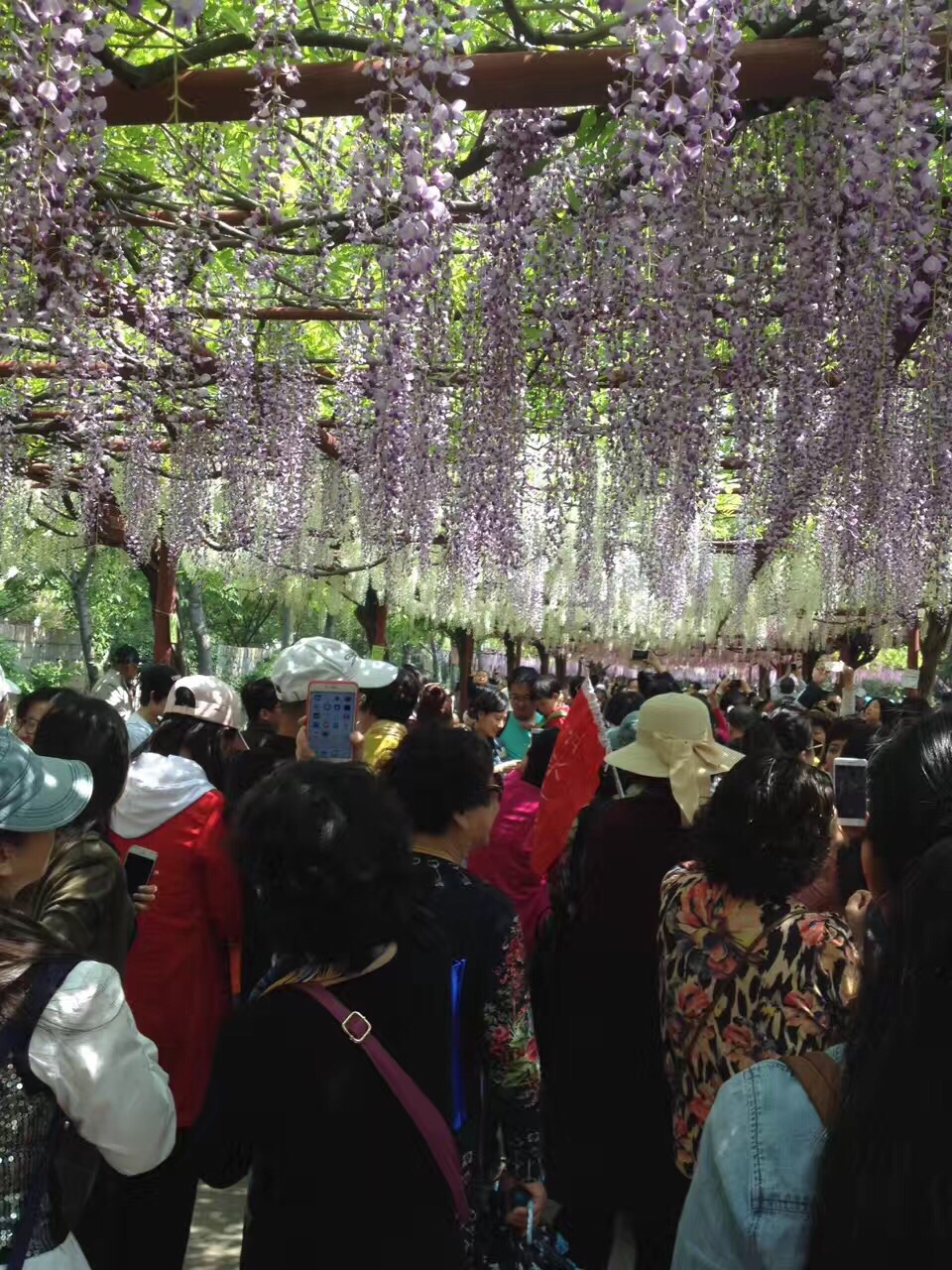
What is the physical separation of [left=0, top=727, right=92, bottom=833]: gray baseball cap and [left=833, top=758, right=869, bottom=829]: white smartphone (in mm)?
1556

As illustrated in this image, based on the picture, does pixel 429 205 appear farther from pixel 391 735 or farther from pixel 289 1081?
pixel 289 1081

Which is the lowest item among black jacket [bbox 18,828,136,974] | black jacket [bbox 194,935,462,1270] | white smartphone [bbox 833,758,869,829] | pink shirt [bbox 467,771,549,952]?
pink shirt [bbox 467,771,549,952]

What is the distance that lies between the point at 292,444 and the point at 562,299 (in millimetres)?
3167

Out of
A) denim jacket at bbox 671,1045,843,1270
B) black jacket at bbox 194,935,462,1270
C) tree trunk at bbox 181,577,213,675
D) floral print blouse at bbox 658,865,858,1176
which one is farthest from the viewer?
tree trunk at bbox 181,577,213,675

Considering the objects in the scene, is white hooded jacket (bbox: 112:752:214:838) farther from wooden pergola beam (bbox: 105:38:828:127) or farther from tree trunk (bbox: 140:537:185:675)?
tree trunk (bbox: 140:537:185:675)

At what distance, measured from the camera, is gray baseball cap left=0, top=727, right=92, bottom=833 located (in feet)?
6.29

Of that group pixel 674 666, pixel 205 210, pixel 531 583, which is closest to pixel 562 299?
pixel 205 210

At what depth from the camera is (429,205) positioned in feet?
12.7

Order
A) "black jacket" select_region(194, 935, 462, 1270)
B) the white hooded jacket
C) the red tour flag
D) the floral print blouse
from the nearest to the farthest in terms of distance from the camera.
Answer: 1. "black jacket" select_region(194, 935, 462, 1270)
2. the floral print blouse
3. the white hooded jacket
4. the red tour flag

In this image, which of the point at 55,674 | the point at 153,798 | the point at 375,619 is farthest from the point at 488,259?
the point at 55,674

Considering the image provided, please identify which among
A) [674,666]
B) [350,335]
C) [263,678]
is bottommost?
[674,666]

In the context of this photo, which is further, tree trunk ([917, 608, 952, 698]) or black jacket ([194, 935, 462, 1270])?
tree trunk ([917, 608, 952, 698])

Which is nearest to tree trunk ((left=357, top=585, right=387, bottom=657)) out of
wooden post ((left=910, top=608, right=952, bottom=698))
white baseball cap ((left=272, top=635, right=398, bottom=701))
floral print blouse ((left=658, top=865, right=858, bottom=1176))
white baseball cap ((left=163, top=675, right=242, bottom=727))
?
wooden post ((left=910, top=608, right=952, bottom=698))

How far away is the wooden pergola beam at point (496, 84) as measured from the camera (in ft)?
10.8
